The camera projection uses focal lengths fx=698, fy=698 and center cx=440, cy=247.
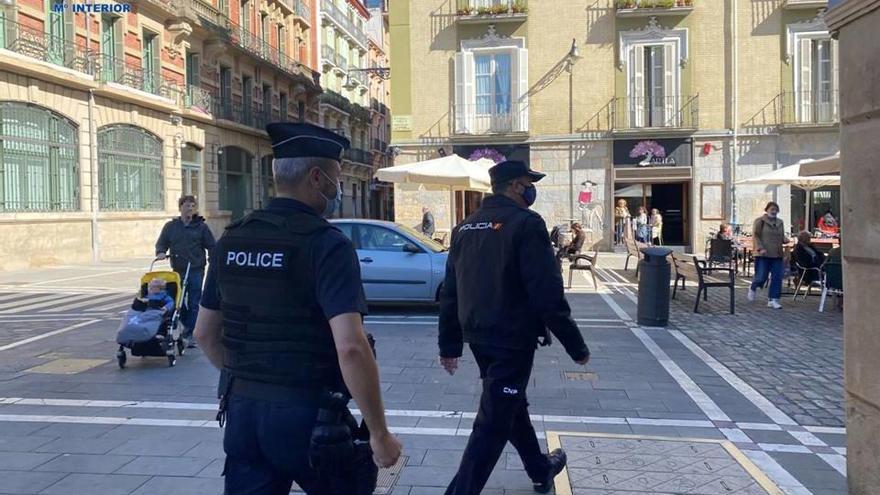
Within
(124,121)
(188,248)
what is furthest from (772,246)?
(124,121)

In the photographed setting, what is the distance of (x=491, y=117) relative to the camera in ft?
76.6

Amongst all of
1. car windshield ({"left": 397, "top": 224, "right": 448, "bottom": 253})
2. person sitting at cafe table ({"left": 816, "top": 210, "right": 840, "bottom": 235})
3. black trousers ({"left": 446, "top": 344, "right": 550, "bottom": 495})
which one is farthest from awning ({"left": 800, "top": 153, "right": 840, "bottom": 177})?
black trousers ({"left": 446, "top": 344, "right": 550, "bottom": 495})

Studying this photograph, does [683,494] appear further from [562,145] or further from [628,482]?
[562,145]

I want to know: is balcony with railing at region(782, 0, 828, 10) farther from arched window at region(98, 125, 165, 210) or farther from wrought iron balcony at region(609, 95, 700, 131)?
arched window at region(98, 125, 165, 210)

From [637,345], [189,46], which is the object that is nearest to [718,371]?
[637,345]

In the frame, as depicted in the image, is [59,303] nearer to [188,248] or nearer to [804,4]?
[188,248]

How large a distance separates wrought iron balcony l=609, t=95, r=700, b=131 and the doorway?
78.5 inches

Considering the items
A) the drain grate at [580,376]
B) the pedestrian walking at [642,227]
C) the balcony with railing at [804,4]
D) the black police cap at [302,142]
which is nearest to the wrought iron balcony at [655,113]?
the pedestrian walking at [642,227]

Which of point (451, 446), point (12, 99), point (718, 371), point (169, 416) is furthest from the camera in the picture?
point (12, 99)

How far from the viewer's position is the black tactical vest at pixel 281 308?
2383 millimetres

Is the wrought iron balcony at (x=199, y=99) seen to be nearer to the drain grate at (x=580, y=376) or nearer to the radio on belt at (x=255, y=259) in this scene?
the drain grate at (x=580, y=376)

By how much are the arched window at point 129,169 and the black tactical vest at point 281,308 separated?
2272cm

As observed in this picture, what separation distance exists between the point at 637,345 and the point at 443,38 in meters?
17.3

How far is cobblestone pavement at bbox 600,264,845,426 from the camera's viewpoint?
19.9 feet
